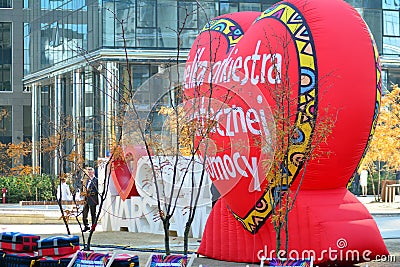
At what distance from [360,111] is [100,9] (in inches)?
1055

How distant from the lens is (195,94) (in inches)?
606

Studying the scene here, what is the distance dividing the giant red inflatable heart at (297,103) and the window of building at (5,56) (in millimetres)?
52853

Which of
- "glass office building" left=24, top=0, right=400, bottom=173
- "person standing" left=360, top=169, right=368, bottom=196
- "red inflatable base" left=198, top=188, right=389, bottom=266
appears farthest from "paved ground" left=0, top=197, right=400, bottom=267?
"person standing" left=360, top=169, right=368, bottom=196

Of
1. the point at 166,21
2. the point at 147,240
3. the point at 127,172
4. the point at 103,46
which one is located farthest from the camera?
the point at 166,21

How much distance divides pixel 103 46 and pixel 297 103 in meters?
26.3

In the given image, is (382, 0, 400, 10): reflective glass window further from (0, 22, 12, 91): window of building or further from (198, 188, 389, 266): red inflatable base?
(198, 188, 389, 266): red inflatable base

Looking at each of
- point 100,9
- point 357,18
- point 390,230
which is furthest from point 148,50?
point 357,18

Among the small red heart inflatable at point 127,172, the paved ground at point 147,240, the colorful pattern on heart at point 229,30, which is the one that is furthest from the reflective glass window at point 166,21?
the colorful pattern on heart at point 229,30

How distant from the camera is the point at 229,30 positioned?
17359 mm

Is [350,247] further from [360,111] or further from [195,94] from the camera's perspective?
[195,94]

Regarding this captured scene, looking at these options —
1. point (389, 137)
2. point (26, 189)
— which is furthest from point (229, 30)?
point (26, 189)

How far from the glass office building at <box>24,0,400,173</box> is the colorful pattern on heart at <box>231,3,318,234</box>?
622 inches

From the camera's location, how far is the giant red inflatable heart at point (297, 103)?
15.0 metres

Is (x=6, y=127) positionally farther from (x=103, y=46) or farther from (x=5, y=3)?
(x=103, y=46)
